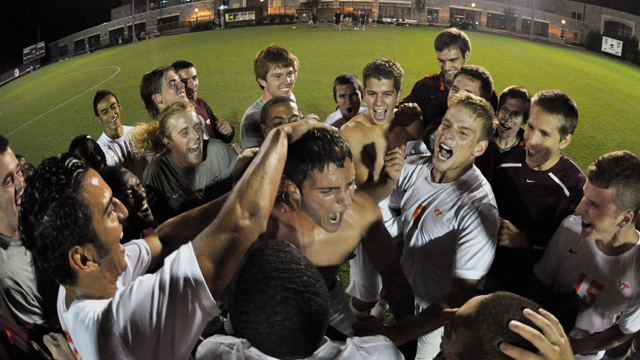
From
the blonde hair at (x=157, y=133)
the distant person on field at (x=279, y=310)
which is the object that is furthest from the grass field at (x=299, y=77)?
the distant person on field at (x=279, y=310)

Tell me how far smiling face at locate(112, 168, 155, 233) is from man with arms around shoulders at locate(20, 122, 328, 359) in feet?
2.66

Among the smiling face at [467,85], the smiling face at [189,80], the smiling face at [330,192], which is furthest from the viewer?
the smiling face at [189,80]

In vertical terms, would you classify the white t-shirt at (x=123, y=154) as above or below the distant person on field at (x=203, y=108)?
below

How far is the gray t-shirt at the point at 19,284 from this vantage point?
9.07 ft

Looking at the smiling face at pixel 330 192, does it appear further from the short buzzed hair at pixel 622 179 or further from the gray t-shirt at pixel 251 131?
the gray t-shirt at pixel 251 131

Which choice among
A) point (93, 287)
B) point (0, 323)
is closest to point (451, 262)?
point (93, 287)

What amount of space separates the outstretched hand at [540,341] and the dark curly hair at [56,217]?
1880mm

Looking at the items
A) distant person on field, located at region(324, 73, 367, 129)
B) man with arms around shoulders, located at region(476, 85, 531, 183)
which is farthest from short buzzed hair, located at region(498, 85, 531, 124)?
distant person on field, located at region(324, 73, 367, 129)

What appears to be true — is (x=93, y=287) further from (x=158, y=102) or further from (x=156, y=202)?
(x=158, y=102)

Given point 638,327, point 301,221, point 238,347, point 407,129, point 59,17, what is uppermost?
point 59,17

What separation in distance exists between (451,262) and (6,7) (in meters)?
9.31

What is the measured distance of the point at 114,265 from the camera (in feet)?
7.01

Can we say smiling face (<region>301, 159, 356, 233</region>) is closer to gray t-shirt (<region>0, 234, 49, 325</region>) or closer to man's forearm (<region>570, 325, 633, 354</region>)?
man's forearm (<region>570, 325, 633, 354</region>)

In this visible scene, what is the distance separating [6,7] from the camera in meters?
8.05
